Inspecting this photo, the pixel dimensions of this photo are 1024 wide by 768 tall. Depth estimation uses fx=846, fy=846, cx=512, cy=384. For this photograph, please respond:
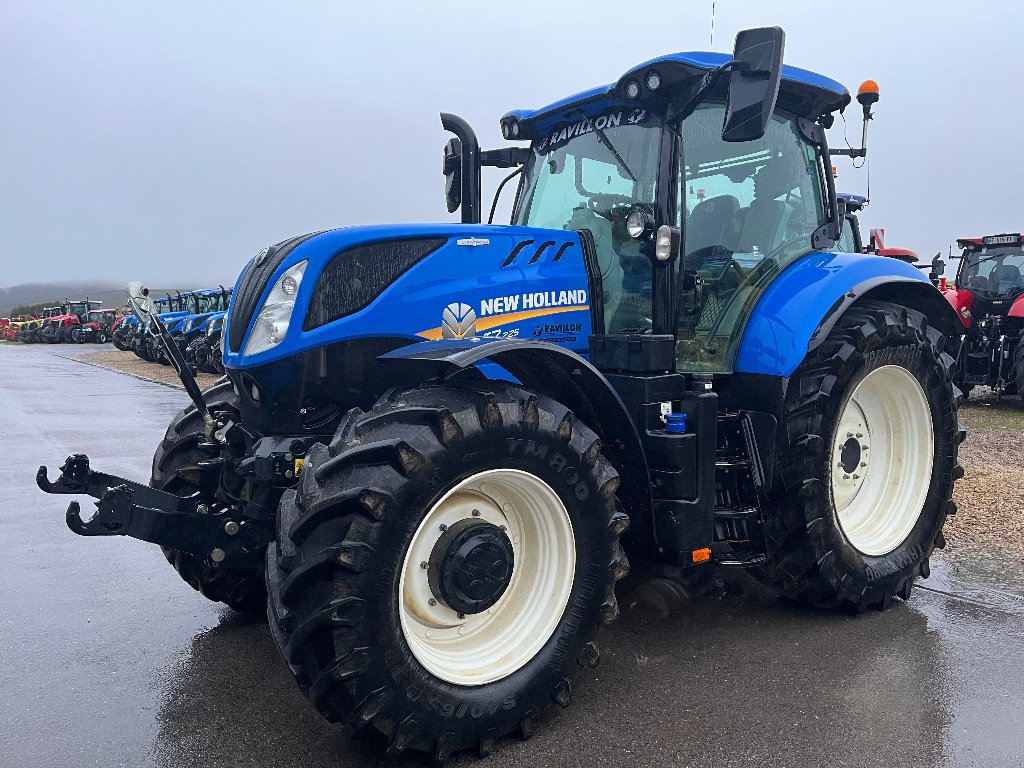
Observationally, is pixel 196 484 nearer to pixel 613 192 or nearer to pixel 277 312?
pixel 277 312

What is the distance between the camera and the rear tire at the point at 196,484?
12.8 ft

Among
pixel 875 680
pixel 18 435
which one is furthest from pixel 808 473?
→ pixel 18 435

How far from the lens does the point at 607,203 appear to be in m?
4.00

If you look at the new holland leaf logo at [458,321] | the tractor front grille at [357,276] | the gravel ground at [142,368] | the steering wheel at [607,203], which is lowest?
the gravel ground at [142,368]

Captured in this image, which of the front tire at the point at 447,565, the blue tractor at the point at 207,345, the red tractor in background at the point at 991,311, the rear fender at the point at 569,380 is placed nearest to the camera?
the front tire at the point at 447,565

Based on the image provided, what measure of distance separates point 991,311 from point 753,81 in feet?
36.1

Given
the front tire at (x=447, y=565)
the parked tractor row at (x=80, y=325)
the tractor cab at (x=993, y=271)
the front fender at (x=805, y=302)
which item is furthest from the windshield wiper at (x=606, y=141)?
the parked tractor row at (x=80, y=325)

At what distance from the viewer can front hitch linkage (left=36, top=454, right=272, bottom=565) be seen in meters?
3.07

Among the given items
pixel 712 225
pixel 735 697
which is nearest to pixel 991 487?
pixel 712 225

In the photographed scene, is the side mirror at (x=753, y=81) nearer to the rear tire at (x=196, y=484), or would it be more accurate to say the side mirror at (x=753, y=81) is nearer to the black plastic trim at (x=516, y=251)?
the black plastic trim at (x=516, y=251)

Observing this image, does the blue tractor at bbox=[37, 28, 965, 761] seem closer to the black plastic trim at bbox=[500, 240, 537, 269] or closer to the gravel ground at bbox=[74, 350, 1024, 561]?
the black plastic trim at bbox=[500, 240, 537, 269]

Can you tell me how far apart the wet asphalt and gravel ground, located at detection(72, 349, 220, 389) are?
41.5 feet

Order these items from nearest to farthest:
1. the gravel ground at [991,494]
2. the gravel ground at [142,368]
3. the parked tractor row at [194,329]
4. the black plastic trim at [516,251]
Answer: the black plastic trim at [516,251] < the gravel ground at [991,494] < the gravel ground at [142,368] < the parked tractor row at [194,329]

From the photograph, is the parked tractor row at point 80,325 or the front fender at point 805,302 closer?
the front fender at point 805,302
